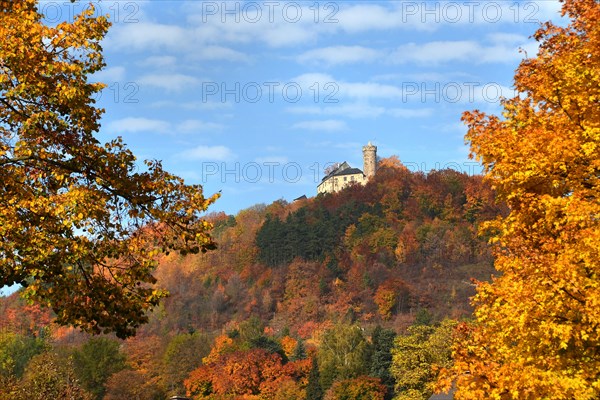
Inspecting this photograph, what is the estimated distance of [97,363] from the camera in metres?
91.2

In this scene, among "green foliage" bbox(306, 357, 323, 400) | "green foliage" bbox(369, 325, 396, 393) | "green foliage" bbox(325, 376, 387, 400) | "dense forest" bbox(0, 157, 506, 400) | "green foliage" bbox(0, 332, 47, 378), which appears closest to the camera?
"green foliage" bbox(325, 376, 387, 400)

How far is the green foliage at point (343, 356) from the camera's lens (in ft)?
296

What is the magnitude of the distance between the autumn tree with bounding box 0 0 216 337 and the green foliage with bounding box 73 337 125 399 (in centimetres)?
7783

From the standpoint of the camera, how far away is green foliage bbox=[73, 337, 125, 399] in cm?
8962

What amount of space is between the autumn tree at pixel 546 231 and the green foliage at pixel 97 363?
3026 inches

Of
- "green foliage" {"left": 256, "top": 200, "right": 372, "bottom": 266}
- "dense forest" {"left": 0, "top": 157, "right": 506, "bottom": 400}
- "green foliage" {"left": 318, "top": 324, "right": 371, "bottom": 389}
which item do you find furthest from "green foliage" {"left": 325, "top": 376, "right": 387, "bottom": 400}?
"green foliage" {"left": 256, "top": 200, "right": 372, "bottom": 266}

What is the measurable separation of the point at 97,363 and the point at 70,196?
81.8m

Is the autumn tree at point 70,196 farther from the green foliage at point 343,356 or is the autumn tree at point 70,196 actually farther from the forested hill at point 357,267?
the forested hill at point 357,267

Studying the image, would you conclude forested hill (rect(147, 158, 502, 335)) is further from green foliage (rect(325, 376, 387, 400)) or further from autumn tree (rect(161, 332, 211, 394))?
green foliage (rect(325, 376, 387, 400))

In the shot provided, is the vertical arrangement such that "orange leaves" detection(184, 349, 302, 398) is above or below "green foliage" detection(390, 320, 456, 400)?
below

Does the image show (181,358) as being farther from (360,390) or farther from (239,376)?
(360,390)

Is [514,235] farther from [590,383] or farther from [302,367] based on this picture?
[302,367]

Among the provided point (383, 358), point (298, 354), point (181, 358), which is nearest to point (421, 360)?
point (383, 358)

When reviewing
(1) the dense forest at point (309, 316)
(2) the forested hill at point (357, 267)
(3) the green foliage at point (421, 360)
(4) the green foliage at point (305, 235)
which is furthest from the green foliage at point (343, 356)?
(4) the green foliage at point (305, 235)
